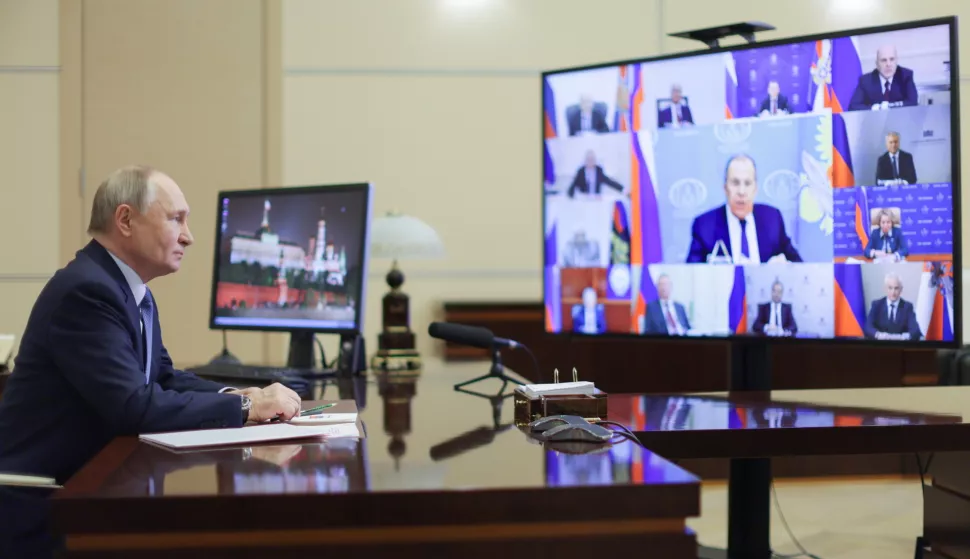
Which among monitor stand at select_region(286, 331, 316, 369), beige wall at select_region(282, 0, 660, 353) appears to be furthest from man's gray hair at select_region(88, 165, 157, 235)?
beige wall at select_region(282, 0, 660, 353)

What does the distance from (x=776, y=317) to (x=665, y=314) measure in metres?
0.29

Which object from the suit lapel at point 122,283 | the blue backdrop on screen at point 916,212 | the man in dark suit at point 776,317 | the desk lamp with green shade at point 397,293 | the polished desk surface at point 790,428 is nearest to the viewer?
the suit lapel at point 122,283

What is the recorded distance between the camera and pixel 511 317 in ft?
15.6

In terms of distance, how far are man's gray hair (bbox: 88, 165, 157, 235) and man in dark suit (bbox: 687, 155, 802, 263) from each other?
1414 mm

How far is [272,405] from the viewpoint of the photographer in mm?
1777

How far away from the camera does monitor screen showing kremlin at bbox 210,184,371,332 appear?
9.40 ft

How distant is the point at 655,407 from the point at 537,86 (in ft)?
10.9

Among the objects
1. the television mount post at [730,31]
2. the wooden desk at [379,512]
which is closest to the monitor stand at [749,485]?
the television mount post at [730,31]

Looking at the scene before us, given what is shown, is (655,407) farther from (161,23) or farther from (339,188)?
(161,23)

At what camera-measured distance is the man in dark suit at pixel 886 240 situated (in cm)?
240

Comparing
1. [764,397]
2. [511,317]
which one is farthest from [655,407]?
[511,317]

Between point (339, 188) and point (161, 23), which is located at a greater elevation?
point (161, 23)

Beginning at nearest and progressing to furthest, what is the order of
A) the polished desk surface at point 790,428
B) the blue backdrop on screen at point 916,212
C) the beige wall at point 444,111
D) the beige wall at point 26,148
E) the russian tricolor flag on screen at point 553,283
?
1. the polished desk surface at point 790,428
2. the blue backdrop on screen at point 916,212
3. the russian tricolor flag on screen at point 553,283
4. the beige wall at point 26,148
5. the beige wall at point 444,111

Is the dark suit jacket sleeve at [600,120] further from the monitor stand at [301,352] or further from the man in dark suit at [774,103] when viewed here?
the monitor stand at [301,352]
